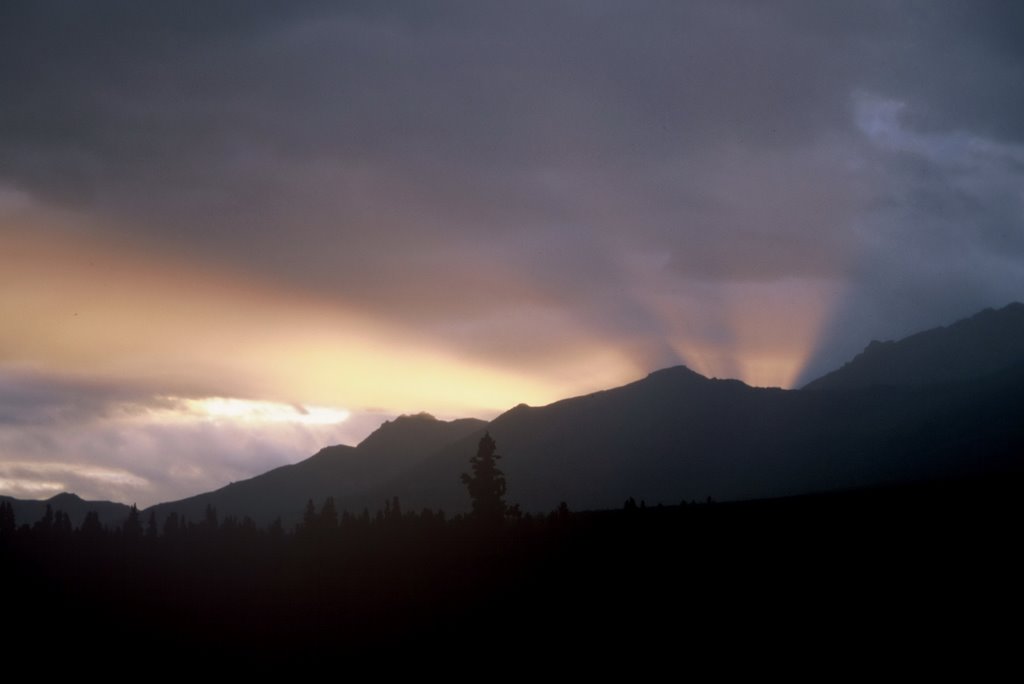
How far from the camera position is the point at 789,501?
46.8 m

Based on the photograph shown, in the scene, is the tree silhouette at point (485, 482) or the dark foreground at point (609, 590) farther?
the tree silhouette at point (485, 482)

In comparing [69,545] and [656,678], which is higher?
[69,545]

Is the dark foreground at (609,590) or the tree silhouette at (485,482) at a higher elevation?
the tree silhouette at (485,482)

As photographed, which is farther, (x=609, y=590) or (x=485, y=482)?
(x=485, y=482)

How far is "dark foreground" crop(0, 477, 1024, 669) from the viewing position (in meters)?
36.5

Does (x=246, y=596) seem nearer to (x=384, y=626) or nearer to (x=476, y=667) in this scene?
(x=384, y=626)

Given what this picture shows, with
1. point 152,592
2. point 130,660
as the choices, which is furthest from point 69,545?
point 130,660

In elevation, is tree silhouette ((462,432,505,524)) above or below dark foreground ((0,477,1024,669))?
above

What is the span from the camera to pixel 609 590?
179 ft

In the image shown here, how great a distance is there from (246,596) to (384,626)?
1161 inches

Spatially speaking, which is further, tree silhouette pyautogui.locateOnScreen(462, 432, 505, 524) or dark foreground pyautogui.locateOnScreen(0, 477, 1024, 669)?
tree silhouette pyautogui.locateOnScreen(462, 432, 505, 524)

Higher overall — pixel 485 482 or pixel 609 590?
pixel 485 482

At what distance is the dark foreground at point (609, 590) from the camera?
36.5 m

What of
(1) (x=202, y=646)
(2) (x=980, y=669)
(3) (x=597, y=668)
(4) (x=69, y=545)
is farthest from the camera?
(4) (x=69, y=545)
